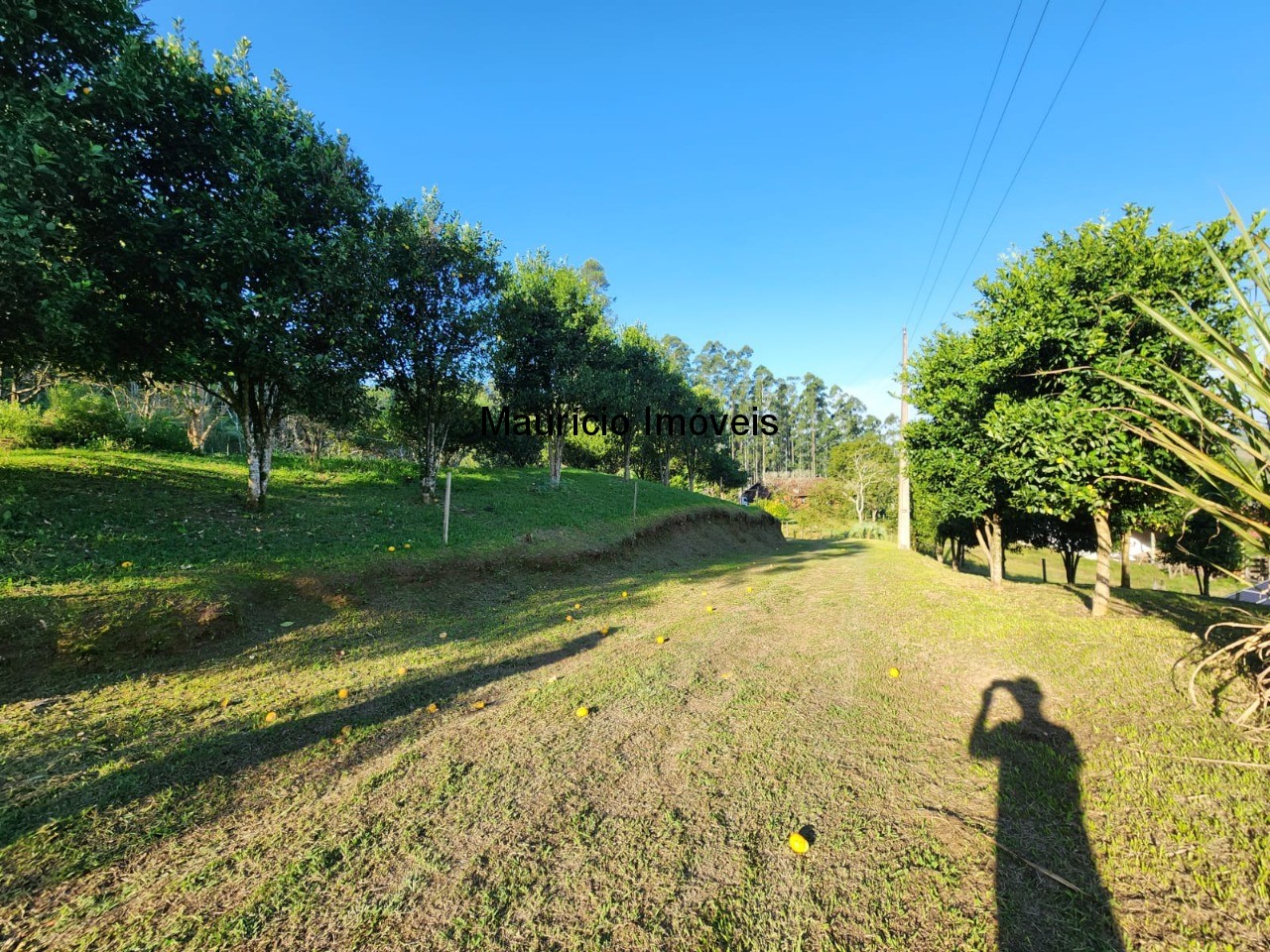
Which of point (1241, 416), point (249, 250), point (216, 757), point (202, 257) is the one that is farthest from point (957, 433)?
point (202, 257)

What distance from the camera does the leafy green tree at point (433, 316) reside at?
11391mm

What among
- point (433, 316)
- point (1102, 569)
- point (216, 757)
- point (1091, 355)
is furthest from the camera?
point (433, 316)

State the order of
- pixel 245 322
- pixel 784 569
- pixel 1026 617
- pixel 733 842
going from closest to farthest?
pixel 733 842 → pixel 1026 617 → pixel 245 322 → pixel 784 569

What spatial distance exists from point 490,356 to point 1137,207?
12560 mm

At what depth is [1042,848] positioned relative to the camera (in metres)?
2.64

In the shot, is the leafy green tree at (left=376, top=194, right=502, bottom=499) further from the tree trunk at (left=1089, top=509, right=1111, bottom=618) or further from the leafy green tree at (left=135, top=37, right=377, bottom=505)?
the tree trunk at (left=1089, top=509, right=1111, bottom=618)

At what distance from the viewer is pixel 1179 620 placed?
20.5 feet

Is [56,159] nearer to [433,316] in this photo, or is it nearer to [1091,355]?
[433,316]

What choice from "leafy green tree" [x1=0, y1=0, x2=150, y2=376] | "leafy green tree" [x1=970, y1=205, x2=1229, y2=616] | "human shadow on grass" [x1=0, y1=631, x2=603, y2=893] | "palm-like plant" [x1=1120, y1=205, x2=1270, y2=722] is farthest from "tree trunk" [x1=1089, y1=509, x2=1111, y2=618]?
"leafy green tree" [x1=0, y1=0, x2=150, y2=376]

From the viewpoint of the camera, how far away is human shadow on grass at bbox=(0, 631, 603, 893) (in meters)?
2.73

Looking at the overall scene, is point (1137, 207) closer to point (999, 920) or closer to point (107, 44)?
point (999, 920)

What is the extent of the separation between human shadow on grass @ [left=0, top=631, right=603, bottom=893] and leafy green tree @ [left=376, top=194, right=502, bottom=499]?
883 centimetres

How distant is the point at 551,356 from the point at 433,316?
5762 millimetres

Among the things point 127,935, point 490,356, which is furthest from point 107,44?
point 127,935
